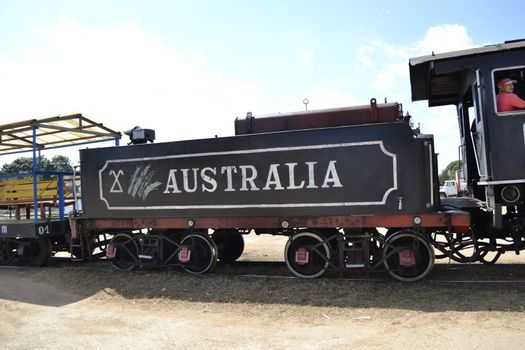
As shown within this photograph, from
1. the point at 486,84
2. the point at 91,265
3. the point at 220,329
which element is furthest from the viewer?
the point at 91,265

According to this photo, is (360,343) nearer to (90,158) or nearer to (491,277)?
(491,277)

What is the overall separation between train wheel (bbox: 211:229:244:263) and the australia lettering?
1082 mm

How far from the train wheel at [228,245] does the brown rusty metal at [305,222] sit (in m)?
0.71

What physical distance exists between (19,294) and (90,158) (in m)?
2.65

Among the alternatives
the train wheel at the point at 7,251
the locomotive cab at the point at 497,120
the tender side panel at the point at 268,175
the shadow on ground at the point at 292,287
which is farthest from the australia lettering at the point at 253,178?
the train wheel at the point at 7,251

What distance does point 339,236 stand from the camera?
6891mm

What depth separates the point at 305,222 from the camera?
22.9ft

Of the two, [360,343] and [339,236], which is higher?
[339,236]

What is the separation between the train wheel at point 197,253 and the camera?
775 centimetres

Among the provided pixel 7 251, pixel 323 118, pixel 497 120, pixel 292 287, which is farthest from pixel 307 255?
pixel 7 251

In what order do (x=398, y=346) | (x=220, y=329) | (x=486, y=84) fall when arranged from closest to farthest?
(x=398, y=346) < (x=220, y=329) < (x=486, y=84)

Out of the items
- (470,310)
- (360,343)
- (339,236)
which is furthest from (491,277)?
(360,343)

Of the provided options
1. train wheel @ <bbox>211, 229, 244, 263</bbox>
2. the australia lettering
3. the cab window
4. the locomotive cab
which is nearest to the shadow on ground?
train wheel @ <bbox>211, 229, 244, 263</bbox>

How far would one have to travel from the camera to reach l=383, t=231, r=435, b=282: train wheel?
255 inches
